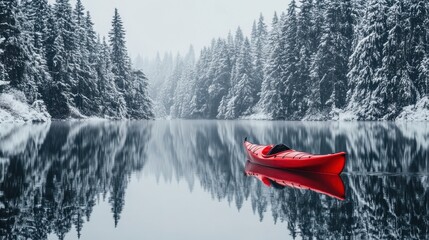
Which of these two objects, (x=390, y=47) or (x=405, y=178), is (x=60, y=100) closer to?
(x=390, y=47)

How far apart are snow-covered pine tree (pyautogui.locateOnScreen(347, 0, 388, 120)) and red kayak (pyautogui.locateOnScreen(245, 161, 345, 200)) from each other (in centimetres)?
3602

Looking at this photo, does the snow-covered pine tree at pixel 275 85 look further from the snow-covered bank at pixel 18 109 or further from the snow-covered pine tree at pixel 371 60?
the snow-covered bank at pixel 18 109

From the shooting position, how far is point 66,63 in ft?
171

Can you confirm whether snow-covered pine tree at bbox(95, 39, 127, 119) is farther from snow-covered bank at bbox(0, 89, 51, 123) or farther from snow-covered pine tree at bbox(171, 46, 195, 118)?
snow-covered pine tree at bbox(171, 46, 195, 118)

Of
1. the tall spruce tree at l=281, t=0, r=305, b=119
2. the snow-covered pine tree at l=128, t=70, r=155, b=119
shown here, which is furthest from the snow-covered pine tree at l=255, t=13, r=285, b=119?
the snow-covered pine tree at l=128, t=70, r=155, b=119

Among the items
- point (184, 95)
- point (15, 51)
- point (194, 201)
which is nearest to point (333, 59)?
point (15, 51)

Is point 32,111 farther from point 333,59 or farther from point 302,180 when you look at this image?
point 302,180

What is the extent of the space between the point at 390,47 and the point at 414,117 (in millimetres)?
7900

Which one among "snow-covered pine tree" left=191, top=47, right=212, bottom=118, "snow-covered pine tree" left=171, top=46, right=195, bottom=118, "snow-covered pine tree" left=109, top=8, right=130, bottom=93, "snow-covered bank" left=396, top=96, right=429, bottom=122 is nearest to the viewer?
"snow-covered bank" left=396, top=96, right=429, bottom=122

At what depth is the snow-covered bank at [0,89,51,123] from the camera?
4009 centimetres

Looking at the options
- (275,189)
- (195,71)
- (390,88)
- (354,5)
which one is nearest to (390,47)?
(390,88)

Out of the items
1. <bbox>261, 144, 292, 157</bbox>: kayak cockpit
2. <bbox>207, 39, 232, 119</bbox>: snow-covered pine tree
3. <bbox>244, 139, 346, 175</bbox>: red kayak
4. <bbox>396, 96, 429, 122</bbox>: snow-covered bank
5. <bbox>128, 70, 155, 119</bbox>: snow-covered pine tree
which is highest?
<bbox>207, 39, 232, 119</bbox>: snow-covered pine tree

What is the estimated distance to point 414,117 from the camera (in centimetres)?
4472

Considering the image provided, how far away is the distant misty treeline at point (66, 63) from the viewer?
40.8 m
